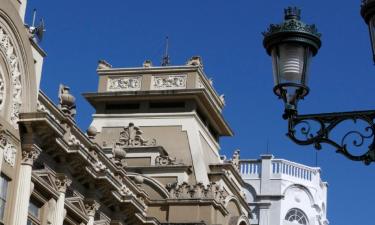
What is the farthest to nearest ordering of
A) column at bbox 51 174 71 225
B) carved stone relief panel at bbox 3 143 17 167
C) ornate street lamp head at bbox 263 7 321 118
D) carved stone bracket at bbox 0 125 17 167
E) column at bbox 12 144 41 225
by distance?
1. column at bbox 51 174 71 225
2. column at bbox 12 144 41 225
3. carved stone relief panel at bbox 3 143 17 167
4. carved stone bracket at bbox 0 125 17 167
5. ornate street lamp head at bbox 263 7 321 118

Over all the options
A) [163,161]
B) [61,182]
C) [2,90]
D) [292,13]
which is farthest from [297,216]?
[292,13]

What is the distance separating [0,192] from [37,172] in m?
2.63

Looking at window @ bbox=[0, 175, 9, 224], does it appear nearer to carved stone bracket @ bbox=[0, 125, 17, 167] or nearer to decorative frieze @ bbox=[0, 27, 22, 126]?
carved stone bracket @ bbox=[0, 125, 17, 167]

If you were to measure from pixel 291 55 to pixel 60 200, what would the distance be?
841 inches

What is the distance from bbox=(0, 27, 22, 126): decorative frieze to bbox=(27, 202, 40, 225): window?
2.85 m

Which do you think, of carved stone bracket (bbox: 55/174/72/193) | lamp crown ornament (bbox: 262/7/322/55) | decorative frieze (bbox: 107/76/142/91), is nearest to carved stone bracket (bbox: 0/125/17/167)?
carved stone bracket (bbox: 55/174/72/193)

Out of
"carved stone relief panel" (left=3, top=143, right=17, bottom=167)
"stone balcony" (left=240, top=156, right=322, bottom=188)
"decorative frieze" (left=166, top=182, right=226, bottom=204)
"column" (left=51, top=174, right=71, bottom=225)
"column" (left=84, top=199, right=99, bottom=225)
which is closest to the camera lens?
"carved stone relief panel" (left=3, top=143, right=17, bottom=167)

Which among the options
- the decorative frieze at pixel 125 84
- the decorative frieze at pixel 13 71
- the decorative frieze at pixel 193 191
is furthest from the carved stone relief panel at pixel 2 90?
the decorative frieze at pixel 125 84

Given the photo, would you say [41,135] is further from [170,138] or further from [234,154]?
[234,154]

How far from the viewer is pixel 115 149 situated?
3816cm

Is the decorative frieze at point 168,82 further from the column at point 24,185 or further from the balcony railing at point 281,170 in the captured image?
the column at point 24,185

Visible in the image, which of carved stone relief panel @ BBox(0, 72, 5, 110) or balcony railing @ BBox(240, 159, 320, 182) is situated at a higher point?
balcony railing @ BBox(240, 159, 320, 182)

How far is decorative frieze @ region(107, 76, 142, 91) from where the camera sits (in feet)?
153

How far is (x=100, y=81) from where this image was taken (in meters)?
47.7
